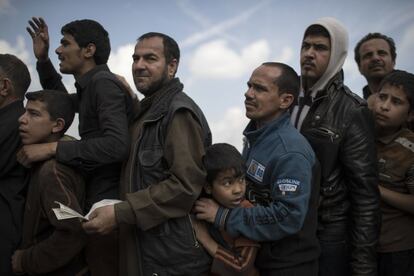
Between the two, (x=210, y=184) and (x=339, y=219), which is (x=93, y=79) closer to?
(x=210, y=184)

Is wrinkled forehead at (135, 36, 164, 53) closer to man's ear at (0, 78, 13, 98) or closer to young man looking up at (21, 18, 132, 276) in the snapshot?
young man looking up at (21, 18, 132, 276)

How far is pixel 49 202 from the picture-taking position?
2375 millimetres

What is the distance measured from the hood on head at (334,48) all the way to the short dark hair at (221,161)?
36.5 inches

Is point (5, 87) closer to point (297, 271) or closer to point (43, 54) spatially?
point (43, 54)

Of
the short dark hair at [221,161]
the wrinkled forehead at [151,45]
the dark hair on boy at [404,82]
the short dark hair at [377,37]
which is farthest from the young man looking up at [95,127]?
the short dark hair at [377,37]

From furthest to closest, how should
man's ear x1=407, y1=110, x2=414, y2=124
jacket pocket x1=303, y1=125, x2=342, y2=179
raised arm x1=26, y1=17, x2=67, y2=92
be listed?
raised arm x1=26, y1=17, x2=67, y2=92 → man's ear x1=407, y1=110, x2=414, y2=124 → jacket pocket x1=303, y1=125, x2=342, y2=179

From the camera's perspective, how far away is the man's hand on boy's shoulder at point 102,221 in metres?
2.12

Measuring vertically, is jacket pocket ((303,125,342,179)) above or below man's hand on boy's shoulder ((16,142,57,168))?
above

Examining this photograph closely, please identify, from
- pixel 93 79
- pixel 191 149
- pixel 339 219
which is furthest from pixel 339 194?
pixel 93 79

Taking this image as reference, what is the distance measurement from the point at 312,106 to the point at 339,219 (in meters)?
0.86

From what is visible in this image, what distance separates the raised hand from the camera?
346 cm

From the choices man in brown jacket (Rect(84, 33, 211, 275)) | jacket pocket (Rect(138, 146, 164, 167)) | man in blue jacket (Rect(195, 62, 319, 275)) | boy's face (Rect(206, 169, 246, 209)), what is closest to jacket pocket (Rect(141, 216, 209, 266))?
man in brown jacket (Rect(84, 33, 211, 275))

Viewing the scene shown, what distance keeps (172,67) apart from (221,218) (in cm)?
120

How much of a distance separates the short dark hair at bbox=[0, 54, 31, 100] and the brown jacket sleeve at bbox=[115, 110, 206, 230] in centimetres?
173
